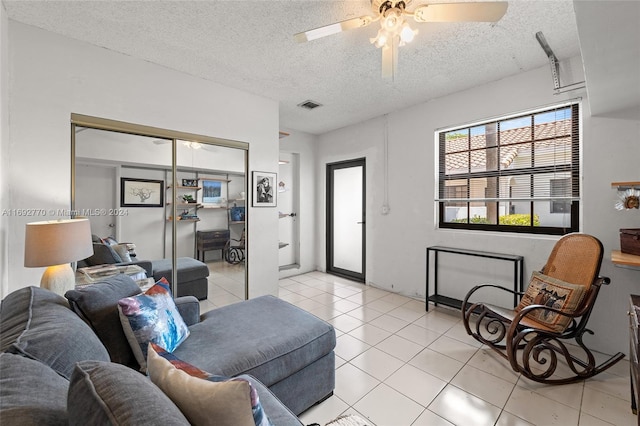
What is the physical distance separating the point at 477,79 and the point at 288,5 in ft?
7.40

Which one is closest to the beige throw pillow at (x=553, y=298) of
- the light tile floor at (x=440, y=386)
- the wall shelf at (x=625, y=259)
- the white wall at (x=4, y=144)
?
the wall shelf at (x=625, y=259)

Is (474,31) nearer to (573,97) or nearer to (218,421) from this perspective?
(573,97)

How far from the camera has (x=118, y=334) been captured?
4.92 ft

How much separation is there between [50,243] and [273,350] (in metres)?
1.58

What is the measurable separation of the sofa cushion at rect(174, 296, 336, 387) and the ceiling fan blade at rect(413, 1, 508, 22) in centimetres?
212

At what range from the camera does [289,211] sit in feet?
16.7

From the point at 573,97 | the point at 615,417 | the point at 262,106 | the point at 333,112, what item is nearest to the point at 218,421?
the point at 615,417

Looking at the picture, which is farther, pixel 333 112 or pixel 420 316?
pixel 333 112

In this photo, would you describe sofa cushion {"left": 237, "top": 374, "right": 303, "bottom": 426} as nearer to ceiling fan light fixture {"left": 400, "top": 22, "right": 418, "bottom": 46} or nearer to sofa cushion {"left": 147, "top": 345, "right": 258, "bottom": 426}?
sofa cushion {"left": 147, "top": 345, "right": 258, "bottom": 426}

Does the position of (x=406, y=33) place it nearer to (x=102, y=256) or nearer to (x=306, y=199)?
(x=102, y=256)

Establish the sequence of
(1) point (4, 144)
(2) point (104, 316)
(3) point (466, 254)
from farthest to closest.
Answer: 1. (3) point (466, 254)
2. (1) point (4, 144)
3. (2) point (104, 316)

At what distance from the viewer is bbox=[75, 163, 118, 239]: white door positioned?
7.70 ft

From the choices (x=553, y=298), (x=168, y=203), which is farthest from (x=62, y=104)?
(x=553, y=298)

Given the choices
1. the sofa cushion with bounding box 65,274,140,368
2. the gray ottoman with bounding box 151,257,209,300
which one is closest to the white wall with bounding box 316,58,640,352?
the gray ottoman with bounding box 151,257,209,300
